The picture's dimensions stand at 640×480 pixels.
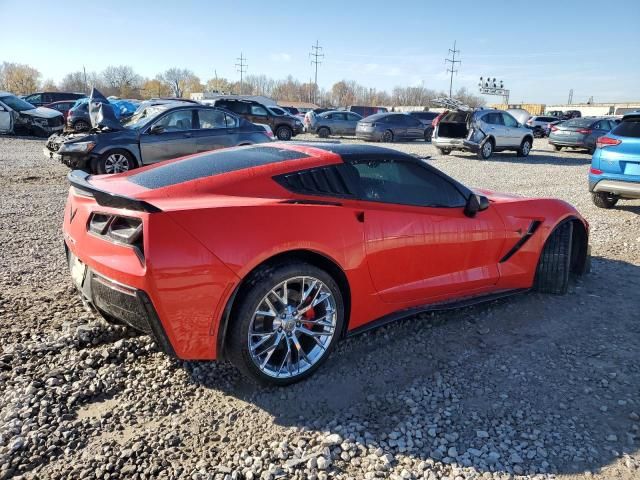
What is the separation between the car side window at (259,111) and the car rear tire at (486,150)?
9.80 metres

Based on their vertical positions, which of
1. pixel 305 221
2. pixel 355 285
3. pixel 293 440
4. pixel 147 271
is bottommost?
pixel 293 440

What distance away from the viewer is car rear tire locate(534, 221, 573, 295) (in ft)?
13.9

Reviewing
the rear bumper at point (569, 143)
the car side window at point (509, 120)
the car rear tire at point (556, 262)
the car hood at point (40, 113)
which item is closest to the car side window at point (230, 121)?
the car rear tire at point (556, 262)

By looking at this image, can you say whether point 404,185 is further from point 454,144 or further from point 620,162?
point 454,144

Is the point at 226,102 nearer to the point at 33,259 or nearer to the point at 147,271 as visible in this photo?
the point at 33,259

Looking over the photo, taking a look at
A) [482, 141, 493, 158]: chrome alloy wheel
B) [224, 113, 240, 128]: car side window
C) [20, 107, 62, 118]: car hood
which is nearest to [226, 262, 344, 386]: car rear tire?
[224, 113, 240, 128]: car side window

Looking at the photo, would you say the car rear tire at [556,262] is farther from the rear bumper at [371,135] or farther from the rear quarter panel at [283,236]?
the rear bumper at [371,135]

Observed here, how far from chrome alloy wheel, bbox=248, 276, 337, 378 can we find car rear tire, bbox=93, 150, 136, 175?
25.2 feet

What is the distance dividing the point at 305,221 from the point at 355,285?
22.4 inches

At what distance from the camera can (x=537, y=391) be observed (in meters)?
2.92

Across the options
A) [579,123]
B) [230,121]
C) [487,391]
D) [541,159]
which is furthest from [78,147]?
[579,123]

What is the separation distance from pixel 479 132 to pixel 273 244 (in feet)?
48.6

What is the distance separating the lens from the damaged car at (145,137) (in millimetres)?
9414

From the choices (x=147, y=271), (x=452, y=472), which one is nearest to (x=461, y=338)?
(x=452, y=472)
